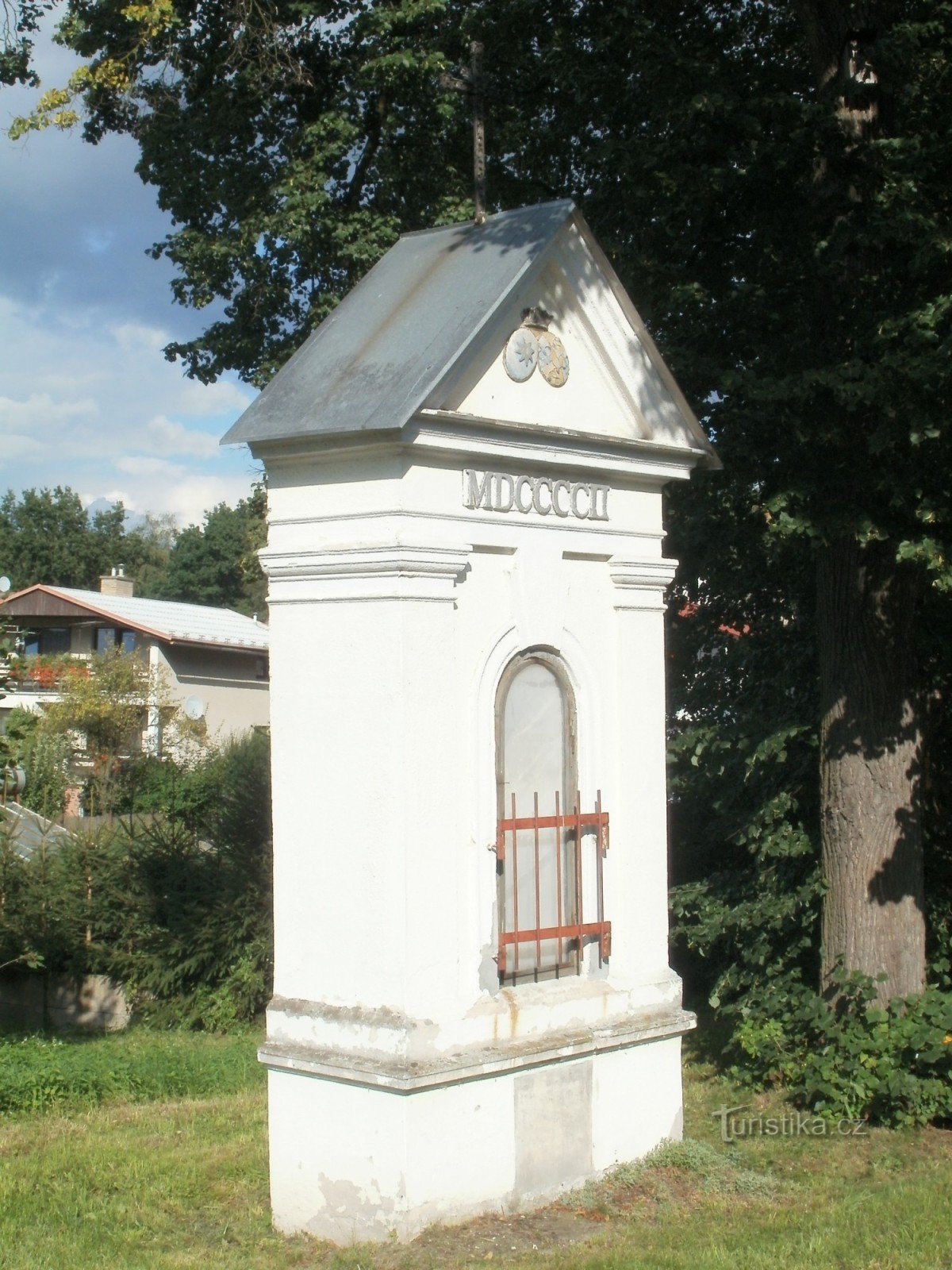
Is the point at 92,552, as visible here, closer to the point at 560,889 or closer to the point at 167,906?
the point at 167,906

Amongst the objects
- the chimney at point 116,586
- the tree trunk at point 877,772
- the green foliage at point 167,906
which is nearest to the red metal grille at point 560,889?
the tree trunk at point 877,772

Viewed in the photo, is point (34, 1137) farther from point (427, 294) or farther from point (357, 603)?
point (427, 294)

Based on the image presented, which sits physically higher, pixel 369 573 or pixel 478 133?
pixel 478 133

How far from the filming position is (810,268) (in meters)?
9.77

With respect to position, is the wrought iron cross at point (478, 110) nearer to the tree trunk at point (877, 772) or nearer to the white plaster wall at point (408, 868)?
the white plaster wall at point (408, 868)

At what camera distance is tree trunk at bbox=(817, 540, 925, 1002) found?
31.1ft

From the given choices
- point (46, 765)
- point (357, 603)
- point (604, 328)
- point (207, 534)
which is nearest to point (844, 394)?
point (604, 328)

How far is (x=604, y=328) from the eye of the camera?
7.39 metres

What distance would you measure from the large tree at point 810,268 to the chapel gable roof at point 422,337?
160 cm

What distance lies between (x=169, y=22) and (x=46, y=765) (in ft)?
35.7

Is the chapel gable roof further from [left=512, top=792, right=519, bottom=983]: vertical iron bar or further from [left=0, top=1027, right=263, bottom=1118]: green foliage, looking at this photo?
[left=0, top=1027, right=263, bottom=1118]: green foliage

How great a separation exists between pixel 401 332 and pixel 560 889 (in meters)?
2.73

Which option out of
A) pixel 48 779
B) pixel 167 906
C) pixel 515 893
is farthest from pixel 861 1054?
pixel 48 779

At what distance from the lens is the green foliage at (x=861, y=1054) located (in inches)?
342
